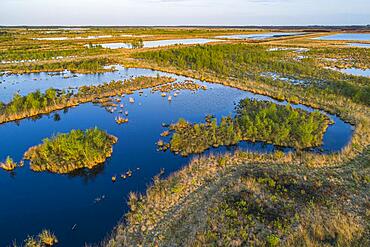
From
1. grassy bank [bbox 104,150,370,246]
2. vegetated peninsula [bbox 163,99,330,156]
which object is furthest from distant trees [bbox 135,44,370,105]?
grassy bank [bbox 104,150,370,246]

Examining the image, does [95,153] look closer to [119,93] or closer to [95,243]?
[95,243]

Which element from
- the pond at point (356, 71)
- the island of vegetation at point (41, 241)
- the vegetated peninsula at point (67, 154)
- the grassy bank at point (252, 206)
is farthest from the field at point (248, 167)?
the pond at point (356, 71)

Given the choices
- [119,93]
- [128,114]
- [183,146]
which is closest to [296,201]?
[183,146]

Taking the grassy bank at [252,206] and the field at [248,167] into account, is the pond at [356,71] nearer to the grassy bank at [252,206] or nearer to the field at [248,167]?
the field at [248,167]

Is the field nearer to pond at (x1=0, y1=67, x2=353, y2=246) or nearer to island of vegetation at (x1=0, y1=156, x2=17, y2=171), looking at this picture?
island of vegetation at (x1=0, y1=156, x2=17, y2=171)

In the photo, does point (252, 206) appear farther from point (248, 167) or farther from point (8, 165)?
point (8, 165)

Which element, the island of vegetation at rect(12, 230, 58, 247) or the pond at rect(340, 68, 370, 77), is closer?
the island of vegetation at rect(12, 230, 58, 247)
